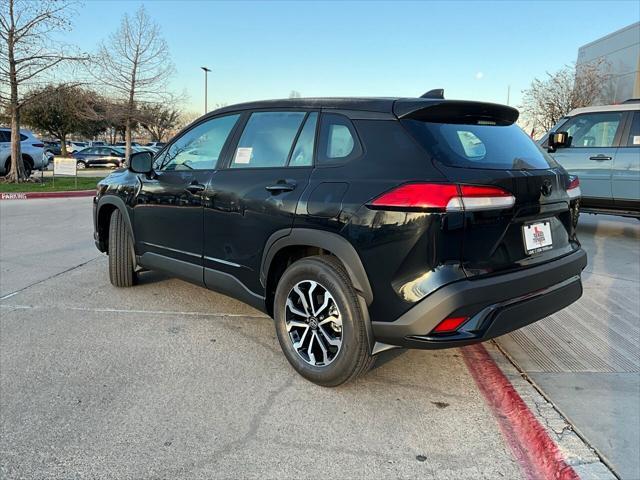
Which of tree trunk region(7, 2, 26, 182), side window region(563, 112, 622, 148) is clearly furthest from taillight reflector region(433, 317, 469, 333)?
tree trunk region(7, 2, 26, 182)

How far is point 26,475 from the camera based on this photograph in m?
2.25

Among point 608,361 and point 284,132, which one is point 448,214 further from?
point 608,361

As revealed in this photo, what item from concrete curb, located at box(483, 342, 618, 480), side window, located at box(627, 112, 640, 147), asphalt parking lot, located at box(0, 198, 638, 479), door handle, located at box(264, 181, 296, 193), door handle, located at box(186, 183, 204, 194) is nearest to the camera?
concrete curb, located at box(483, 342, 618, 480)

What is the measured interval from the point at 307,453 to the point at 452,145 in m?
1.80

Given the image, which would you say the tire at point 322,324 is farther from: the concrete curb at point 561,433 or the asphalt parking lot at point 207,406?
the concrete curb at point 561,433

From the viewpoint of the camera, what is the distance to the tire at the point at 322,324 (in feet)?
9.24

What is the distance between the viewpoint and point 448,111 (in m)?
2.90

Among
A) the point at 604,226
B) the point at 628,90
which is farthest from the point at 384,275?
the point at 628,90

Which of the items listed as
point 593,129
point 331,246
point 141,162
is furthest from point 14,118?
point 331,246

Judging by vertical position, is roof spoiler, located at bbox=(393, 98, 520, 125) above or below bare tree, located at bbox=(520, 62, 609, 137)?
below

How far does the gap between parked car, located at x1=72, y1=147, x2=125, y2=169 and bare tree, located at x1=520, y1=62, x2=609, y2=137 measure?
23.8 m

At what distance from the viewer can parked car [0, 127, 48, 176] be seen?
55.9 ft

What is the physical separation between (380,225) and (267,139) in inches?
52.1

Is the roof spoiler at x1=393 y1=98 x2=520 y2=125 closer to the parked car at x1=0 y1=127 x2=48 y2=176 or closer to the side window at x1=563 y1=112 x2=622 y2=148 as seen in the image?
the side window at x1=563 y1=112 x2=622 y2=148
